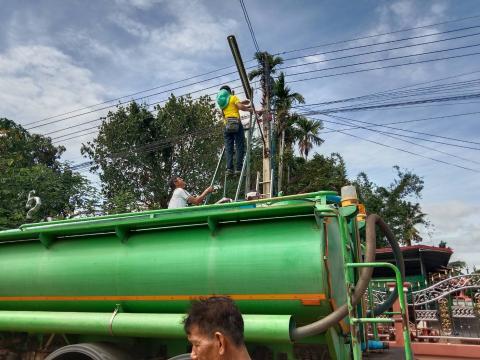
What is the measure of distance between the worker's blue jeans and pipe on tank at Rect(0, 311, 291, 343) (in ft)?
9.09

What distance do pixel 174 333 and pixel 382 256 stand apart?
441 inches

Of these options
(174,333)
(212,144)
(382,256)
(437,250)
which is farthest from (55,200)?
(174,333)

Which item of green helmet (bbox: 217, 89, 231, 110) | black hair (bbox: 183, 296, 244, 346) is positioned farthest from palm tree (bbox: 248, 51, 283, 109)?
black hair (bbox: 183, 296, 244, 346)

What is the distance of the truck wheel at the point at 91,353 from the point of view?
12.5ft

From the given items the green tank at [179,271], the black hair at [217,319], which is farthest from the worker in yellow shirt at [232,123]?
the black hair at [217,319]

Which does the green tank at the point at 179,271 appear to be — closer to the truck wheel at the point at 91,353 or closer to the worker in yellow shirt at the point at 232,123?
the truck wheel at the point at 91,353

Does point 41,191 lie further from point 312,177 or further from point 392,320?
point 392,320

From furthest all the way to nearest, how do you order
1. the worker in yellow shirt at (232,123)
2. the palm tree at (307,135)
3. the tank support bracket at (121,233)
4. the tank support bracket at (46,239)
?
the palm tree at (307,135) → the worker in yellow shirt at (232,123) → the tank support bracket at (46,239) → the tank support bracket at (121,233)

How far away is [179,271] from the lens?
3.69 meters

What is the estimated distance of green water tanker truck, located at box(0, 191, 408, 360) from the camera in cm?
330

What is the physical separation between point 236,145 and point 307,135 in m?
20.7

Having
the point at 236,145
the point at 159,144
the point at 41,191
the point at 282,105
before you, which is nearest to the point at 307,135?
the point at 282,105

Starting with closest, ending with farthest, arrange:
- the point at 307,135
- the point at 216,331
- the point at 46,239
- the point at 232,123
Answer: the point at 216,331 < the point at 46,239 < the point at 232,123 < the point at 307,135

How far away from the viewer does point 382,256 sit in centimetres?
1360
